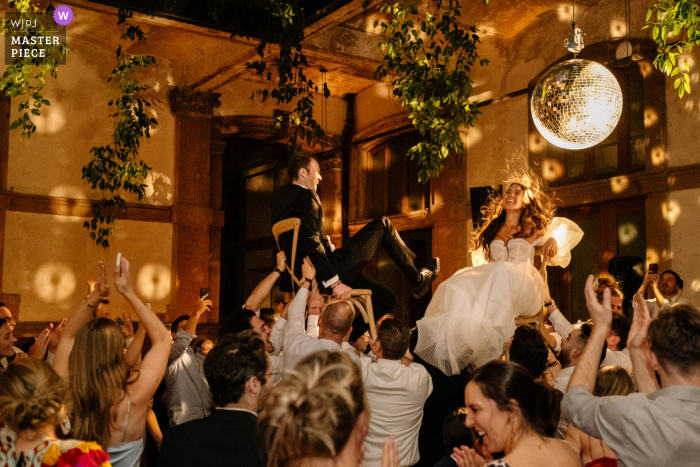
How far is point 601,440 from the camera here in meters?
2.46

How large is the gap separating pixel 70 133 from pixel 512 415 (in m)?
8.28

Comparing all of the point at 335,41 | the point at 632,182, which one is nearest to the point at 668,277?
the point at 632,182

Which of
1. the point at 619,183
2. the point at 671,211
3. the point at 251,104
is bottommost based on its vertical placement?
the point at 671,211

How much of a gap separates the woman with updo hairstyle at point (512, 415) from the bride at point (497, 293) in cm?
159

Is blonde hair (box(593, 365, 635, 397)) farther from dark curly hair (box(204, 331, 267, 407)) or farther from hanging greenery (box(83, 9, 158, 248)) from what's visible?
hanging greenery (box(83, 9, 158, 248))

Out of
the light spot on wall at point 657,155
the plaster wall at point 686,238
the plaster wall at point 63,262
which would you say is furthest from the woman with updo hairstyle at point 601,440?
the plaster wall at point 63,262

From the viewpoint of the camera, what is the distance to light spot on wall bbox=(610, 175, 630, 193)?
709cm

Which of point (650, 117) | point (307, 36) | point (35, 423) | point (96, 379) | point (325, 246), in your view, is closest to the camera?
point (35, 423)

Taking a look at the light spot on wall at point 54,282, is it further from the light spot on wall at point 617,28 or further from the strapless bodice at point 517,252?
the light spot on wall at point 617,28

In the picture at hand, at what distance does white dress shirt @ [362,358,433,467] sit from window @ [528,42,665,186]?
4844 mm

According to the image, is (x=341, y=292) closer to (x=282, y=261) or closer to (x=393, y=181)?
(x=282, y=261)

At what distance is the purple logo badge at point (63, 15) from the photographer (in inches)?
299

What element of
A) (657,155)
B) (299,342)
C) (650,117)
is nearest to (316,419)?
(299,342)

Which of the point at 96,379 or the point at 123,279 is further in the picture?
the point at 123,279
